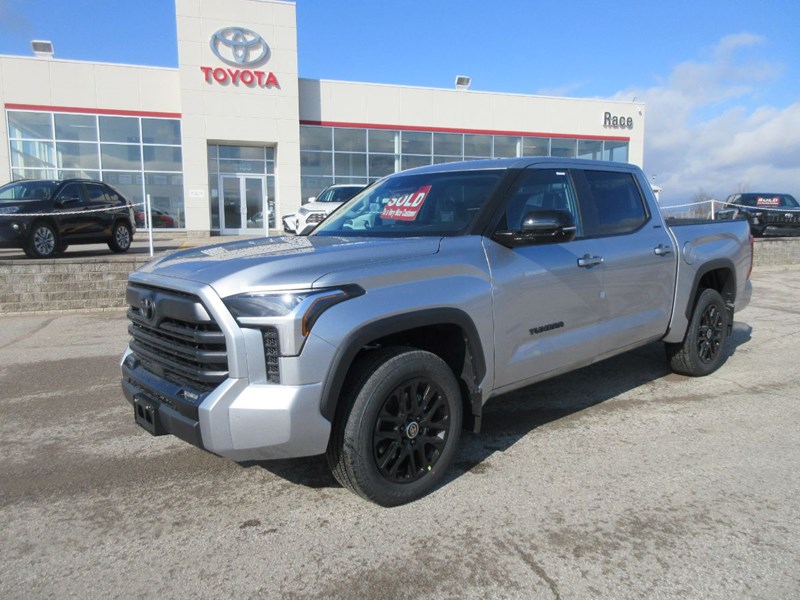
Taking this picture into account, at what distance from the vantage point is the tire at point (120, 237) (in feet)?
46.6

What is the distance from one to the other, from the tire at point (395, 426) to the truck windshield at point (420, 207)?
3.01ft

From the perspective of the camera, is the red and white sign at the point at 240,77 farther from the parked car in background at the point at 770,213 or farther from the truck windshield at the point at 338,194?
the parked car in background at the point at 770,213

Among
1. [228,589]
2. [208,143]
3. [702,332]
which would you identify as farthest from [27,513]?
[208,143]

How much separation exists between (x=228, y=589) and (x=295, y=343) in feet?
3.49

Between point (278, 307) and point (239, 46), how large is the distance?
2275 centimetres

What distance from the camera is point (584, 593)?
8.14 feet

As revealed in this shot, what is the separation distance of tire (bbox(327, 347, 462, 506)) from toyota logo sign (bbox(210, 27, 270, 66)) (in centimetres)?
2244

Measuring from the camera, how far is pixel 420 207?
13.2ft

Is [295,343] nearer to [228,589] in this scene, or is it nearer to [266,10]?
[228,589]

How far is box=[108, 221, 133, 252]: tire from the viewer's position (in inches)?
559

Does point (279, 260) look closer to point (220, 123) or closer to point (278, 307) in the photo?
point (278, 307)

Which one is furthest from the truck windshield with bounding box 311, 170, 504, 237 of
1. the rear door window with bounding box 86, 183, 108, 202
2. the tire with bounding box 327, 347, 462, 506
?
the rear door window with bounding box 86, 183, 108, 202

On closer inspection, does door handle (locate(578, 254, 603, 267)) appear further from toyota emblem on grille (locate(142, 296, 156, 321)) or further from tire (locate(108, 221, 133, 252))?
tire (locate(108, 221, 133, 252))

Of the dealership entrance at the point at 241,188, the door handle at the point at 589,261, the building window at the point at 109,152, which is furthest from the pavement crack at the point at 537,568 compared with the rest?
the dealership entrance at the point at 241,188
